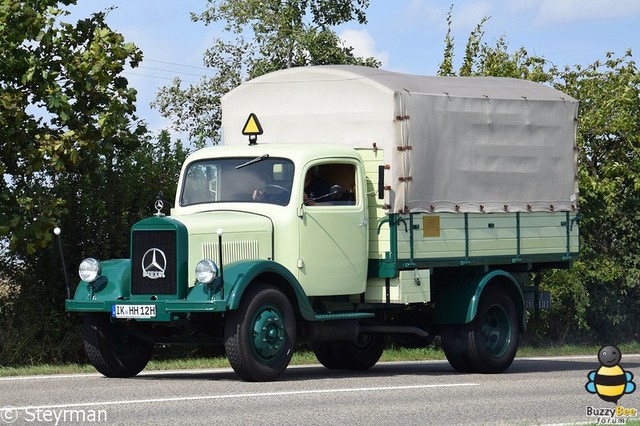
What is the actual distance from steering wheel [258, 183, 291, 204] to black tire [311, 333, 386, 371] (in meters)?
2.99

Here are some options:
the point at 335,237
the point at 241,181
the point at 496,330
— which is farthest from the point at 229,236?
the point at 496,330

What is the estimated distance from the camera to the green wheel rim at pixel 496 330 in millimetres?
17609

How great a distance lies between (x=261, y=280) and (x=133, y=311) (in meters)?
1.38

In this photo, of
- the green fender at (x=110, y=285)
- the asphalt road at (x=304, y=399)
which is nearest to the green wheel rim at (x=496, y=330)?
the asphalt road at (x=304, y=399)

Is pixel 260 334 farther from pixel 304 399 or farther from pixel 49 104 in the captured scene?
pixel 49 104

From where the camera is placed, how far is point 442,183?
684 inches

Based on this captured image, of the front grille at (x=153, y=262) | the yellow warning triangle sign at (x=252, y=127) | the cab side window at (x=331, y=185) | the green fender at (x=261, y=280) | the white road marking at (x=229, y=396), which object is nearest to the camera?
the white road marking at (x=229, y=396)

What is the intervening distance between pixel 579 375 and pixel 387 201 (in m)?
3.11

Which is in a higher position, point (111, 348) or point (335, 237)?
point (335, 237)

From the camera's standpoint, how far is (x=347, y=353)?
721 inches

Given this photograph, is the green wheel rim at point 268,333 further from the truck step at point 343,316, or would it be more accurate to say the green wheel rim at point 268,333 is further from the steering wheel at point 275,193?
the steering wheel at point 275,193

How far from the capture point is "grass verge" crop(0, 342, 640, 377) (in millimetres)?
17453

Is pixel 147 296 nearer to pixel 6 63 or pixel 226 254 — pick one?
pixel 226 254

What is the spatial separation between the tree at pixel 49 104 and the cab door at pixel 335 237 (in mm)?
5087
